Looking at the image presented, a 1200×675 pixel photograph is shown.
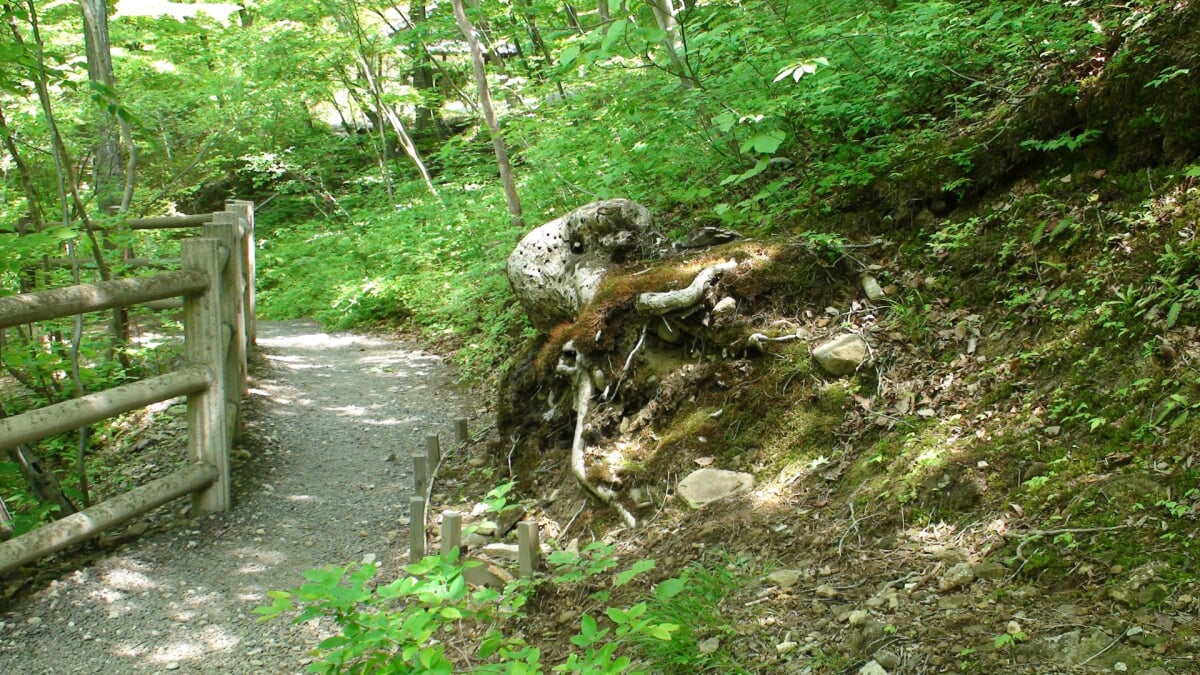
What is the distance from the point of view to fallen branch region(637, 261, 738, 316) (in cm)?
488

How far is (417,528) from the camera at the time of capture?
466cm

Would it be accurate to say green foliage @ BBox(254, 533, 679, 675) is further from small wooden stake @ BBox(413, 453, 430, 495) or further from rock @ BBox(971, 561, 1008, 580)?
small wooden stake @ BBox(413, 453, 430, 495)

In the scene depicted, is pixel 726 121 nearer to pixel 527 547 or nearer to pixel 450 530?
pixel 527 547

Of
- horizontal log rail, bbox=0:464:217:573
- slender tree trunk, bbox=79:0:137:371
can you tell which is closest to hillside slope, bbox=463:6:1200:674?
horizontal log rail, bbox=0:464:217:573

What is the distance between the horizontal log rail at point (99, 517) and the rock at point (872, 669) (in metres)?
4.25

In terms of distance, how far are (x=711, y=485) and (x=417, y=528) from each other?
5.57ft

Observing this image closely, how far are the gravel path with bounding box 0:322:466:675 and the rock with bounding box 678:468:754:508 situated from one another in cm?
199

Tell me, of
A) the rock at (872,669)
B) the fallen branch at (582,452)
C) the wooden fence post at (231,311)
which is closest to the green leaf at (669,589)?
the rock at (872,669)

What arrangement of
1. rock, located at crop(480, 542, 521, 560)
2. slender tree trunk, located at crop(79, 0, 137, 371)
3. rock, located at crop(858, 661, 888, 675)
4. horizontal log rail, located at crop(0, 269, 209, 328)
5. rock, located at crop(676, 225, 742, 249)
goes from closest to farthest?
rock, located at crop(858, 661, 888, 675)
horizontal log rail, located at crop(0, 269, 209, 328)
rock, located at crop(480, 542, 521, 560)
rock, located at crop(676, 225, 742, 249)
slender tree trunk, located at crop(79, 0, 137, 371)

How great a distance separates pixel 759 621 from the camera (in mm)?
3100

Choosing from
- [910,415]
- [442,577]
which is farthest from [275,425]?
[910,415]

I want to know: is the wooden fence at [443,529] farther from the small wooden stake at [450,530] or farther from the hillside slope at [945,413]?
the hillside slope at [945,413]

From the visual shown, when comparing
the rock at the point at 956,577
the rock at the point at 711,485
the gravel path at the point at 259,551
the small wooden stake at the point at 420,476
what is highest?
the rock at the point at 956,577

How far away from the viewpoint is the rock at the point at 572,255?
5914 millimetres
